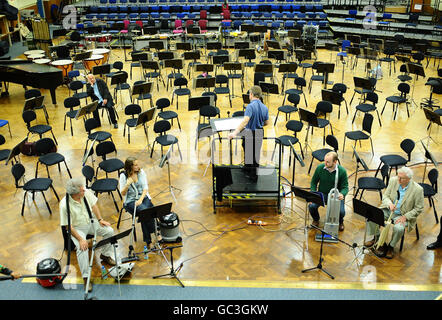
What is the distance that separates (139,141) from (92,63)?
5590mm

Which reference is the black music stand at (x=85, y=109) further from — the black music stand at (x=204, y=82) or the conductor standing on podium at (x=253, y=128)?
the conductor standing on podium at (x=253, y=128)

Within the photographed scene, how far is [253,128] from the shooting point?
6.35 m

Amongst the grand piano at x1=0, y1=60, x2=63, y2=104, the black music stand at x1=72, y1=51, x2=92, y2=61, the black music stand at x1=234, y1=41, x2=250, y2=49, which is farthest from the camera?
the black music stand at x1=234, y1=41, x2=250, y2=49

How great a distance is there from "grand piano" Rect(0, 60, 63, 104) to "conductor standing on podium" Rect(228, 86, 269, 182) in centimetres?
645

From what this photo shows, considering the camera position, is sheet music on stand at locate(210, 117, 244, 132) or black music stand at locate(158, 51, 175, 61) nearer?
sheet music on stand at locate(210, 117, 244, 132)

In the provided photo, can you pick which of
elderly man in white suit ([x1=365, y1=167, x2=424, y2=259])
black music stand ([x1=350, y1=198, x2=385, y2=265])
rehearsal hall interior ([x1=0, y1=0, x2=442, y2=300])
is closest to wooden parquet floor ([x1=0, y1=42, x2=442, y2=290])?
rehearsal hall interior ([x1=0, y1=0, x2=442, y2=300])

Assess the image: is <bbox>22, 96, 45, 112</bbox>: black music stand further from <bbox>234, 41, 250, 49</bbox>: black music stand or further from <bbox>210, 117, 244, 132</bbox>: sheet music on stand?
<bbox>234, 41, 250, 49</bbox>: black music stand

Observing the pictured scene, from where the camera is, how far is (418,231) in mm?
5781

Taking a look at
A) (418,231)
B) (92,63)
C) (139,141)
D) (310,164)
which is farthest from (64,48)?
(418,231)

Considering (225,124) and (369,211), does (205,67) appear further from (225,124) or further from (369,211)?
(369,211)

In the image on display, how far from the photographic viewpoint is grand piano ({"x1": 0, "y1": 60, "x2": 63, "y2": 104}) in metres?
10.5

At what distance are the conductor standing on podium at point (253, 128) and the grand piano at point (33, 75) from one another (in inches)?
254

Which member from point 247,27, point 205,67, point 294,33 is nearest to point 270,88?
point 205,67

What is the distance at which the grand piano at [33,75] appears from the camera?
1050 cm
